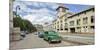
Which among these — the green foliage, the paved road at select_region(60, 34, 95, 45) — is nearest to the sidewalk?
the paved road at select_region(60, 34, 95, 45)

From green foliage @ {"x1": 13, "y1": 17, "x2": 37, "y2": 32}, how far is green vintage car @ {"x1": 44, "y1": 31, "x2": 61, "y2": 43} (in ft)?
0.62

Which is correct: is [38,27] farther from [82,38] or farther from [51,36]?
[82,38]

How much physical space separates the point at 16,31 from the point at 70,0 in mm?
851

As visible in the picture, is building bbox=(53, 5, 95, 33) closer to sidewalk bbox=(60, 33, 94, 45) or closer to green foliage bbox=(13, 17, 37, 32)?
sidewalk bbox=(60, 33, 94, 45)

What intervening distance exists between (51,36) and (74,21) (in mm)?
406

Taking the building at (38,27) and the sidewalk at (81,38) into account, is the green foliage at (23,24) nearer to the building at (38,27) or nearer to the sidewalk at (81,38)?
the building at (38,27)

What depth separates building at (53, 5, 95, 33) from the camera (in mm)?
2148

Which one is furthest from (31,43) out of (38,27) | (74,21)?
(74,21)

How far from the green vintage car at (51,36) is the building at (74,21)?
76 mm

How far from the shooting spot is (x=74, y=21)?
7.39ft

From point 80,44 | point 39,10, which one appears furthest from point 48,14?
point 80,44

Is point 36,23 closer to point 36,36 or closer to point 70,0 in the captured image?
point 36,36

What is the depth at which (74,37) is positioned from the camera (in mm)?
2256

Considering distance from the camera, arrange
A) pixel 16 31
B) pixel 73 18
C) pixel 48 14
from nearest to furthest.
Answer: pixel 16 31 → pixel 48 14 → pixel 73 18
